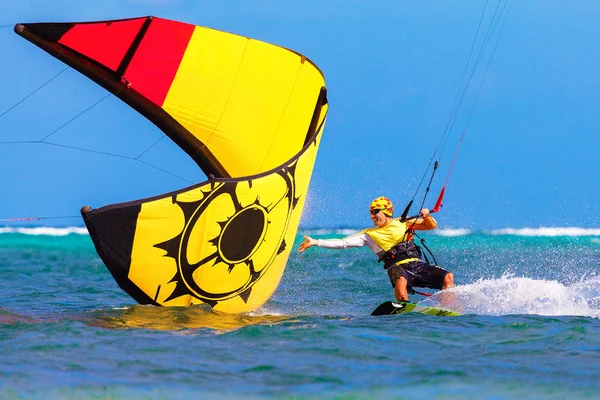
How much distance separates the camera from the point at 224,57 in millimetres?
10562

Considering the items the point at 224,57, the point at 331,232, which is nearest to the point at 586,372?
the point at 224,57

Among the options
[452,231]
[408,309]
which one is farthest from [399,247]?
[452,231]

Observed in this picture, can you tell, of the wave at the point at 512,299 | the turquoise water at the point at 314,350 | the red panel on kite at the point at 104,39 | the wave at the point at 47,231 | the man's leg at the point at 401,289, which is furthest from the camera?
the wave at the point at 47,231

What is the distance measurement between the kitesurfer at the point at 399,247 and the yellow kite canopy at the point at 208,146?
2.71ft

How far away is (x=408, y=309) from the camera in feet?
27.3

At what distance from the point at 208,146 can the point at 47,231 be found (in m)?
31.9

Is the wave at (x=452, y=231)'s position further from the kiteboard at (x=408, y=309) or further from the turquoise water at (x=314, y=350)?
the kiteboard at (x=408, y=309)

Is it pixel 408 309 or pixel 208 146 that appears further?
pixel 208 146

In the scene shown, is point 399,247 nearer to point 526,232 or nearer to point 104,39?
point 104,39

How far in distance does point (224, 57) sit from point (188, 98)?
0.78 m

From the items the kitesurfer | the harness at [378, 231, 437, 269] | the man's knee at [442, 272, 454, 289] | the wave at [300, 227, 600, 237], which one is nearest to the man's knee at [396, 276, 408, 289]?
the kitesurfer

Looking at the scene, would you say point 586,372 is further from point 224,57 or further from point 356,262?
point 356,262

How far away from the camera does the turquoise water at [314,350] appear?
5.20 m

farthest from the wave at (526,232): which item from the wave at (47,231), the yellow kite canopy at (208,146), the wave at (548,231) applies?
the yellow kite canopy at (208,146)
